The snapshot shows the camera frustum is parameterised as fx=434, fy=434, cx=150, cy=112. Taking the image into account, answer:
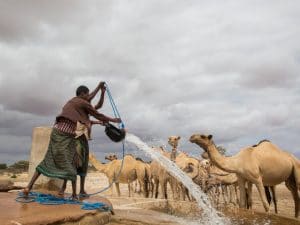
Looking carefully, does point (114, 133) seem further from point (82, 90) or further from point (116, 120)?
point (82, 90)

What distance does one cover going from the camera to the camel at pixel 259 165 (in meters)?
11.9

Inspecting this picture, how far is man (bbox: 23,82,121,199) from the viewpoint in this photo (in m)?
7.29

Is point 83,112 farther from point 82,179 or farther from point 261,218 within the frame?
point 261,218

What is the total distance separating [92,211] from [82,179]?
1696 millimetres

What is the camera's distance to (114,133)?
7797mm

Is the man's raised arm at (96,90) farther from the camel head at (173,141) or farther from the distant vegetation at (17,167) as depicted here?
the distant vegetation at (17,167)

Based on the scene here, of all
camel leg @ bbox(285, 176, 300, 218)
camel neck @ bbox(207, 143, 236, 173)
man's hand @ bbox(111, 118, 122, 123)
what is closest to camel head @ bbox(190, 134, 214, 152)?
camel neck @ bbox(207, 143, 236, 173)

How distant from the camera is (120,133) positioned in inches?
307

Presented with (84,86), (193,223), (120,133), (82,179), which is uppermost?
(84,86)

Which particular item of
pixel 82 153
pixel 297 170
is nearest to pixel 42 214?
pixel 82 153

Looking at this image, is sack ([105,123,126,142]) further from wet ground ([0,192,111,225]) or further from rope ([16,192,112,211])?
wet ground ([0,192,111,225])

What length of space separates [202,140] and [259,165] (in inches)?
80.8

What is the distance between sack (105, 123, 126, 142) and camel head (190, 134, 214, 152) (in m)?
4.13

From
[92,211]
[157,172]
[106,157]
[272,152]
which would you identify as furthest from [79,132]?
[106,157]
